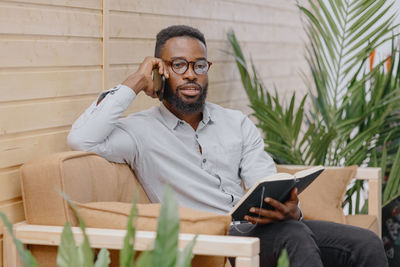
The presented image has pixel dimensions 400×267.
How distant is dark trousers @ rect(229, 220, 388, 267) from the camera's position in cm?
195

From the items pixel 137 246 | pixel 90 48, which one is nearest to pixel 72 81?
pixel 90 48

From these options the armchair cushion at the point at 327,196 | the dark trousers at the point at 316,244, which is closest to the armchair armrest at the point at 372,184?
the armchair cushion at the point at 327,196

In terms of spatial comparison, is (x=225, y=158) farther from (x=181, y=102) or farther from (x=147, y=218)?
(x=147, y=218)

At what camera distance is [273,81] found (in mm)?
4238

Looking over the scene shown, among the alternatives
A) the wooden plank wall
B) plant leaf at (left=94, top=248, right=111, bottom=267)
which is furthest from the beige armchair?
plant leaf at (left=94, top=248, right=111, bottom=267)

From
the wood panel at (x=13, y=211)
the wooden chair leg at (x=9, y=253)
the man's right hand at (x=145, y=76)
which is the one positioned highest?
the man's right hand at (x=145, y=76)

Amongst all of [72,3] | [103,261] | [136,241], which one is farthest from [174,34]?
[103,261]

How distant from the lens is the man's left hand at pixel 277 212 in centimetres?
203

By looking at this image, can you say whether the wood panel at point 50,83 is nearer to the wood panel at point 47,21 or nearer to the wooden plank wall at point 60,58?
the wooden plank wall at point 60,58

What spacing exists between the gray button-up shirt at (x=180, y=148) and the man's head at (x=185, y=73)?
0.21 ft

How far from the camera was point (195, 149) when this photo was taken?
2.40 meters

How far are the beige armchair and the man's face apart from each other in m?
0.40

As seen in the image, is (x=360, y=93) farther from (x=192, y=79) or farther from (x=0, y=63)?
(x=0, y=63)

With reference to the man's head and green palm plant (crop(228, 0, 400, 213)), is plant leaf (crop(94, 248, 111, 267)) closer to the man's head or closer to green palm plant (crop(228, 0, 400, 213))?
the man's head
